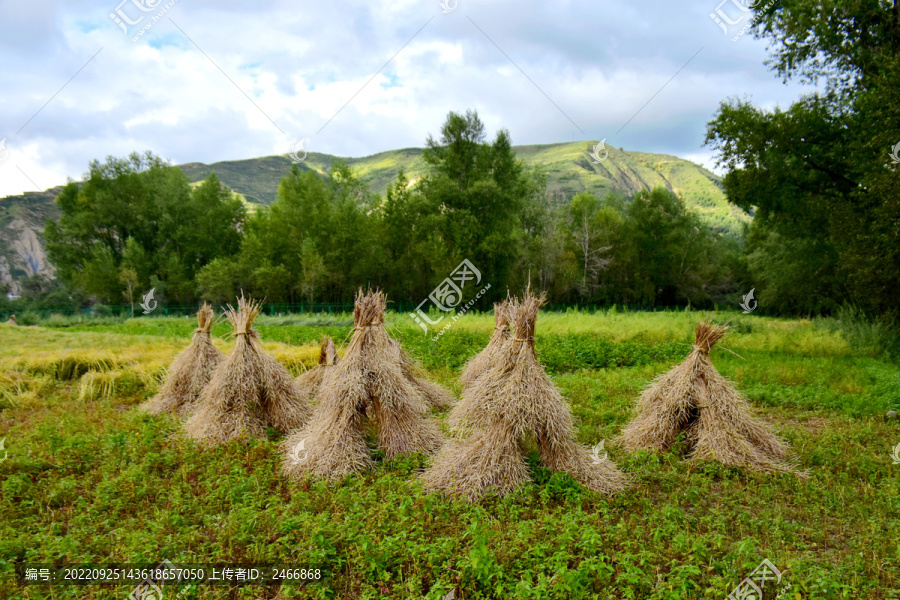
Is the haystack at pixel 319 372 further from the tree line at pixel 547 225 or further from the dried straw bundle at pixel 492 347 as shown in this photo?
the tree line at pixel 547 225

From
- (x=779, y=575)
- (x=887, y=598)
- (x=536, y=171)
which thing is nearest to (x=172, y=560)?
(x=779, y=575)

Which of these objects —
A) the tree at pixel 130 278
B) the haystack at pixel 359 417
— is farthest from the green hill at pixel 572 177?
the haystack at pixel 359 417

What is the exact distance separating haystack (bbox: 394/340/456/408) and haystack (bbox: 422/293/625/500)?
A: 3.07 m

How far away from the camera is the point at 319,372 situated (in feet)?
29.4

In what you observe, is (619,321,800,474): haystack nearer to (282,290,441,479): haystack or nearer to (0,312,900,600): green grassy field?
(0,312,900,600): green grassy field

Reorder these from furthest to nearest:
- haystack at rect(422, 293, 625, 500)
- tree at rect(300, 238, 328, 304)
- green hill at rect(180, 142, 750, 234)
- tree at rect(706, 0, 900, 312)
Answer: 1. green hill at rect(180, 142, 750, 234)
2. tree at rect(300, 238, 328, 304)
3. tree at rect(706, 0, 900, 312)
4. haystack at rect(422, 293, 625, 500)

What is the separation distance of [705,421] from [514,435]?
2.94m

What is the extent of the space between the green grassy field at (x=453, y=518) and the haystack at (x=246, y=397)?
33 centimetres

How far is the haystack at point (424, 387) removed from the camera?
28.1 ft

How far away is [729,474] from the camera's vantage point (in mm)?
5887

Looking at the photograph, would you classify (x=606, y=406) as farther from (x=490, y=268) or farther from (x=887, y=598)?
(x=490, y=268)

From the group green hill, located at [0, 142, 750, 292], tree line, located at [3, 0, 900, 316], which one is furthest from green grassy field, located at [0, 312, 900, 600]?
green hill, located at [0, 142, 750, 292]

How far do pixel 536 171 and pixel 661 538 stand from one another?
44.5 metres

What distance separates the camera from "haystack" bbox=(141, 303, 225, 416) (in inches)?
327
